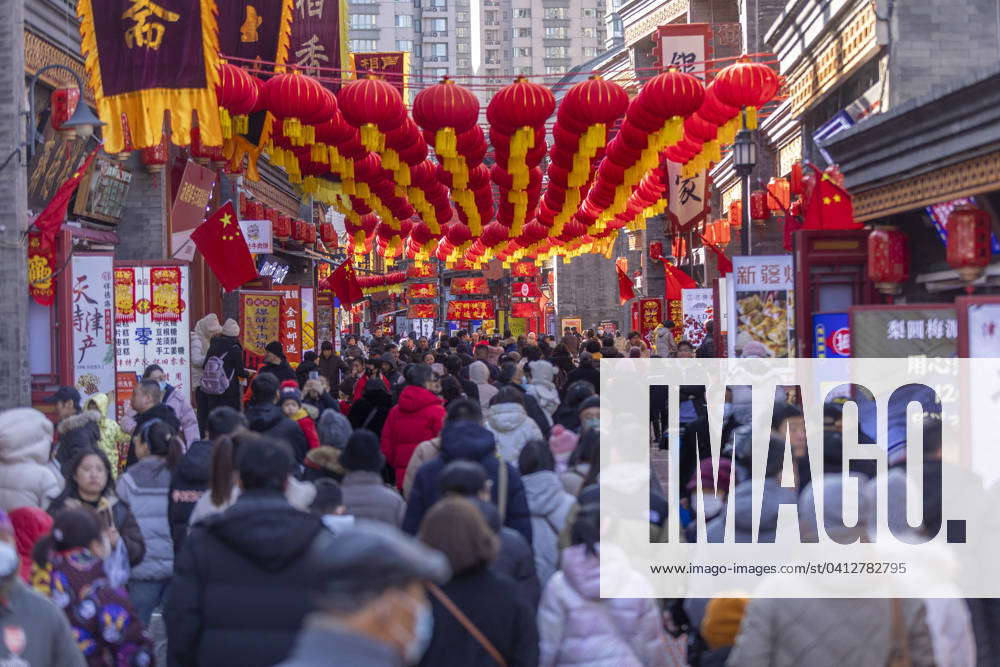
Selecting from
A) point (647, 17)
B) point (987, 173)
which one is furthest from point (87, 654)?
point (647, 17)

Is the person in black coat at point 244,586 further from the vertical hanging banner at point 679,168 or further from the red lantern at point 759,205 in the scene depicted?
the vertical hanging banner at point 679,168

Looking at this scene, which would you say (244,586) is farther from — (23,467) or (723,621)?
(23,467)

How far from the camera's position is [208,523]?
190 inches

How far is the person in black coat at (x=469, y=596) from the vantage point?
4.59m

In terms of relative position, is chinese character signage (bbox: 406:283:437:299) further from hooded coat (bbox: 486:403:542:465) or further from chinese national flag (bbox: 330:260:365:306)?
hooded coat (bbox: 486:403:542:465)

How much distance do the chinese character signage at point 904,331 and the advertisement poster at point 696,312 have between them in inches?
496

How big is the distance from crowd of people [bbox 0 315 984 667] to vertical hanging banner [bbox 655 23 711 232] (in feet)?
70.4

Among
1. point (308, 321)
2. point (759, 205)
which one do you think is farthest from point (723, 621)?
point (308, 321)

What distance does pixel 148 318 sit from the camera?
54.3 ft

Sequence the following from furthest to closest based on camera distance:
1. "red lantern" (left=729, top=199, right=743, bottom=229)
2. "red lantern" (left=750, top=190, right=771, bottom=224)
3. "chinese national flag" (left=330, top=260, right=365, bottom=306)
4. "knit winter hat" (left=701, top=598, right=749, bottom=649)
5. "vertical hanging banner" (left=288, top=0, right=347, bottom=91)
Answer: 1. "chinese national flag" (left=330, top=260, right=365, bottom=306)
2. "red lantern" (left=729, top=199, right=743, bottom=229)
3. "red lantern" (left=750, top=190, right=771, bottom=224)
4. "vertical hanging banner" (left=288, top=0, right=347, bottom=91)
5. "knit winter hat" (left=701, top=598, right=749, bottom=649)

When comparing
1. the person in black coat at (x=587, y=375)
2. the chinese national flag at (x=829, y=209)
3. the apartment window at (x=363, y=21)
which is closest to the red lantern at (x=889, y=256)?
the chinese national flag at (x=829, y=209)

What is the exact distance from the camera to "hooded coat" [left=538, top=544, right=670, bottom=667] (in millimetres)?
5094

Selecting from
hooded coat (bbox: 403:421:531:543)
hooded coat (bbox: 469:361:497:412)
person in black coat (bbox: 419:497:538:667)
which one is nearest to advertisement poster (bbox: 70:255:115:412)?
hooded coat (bbox: 469:361:497:412)

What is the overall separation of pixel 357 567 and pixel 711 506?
4.53m
